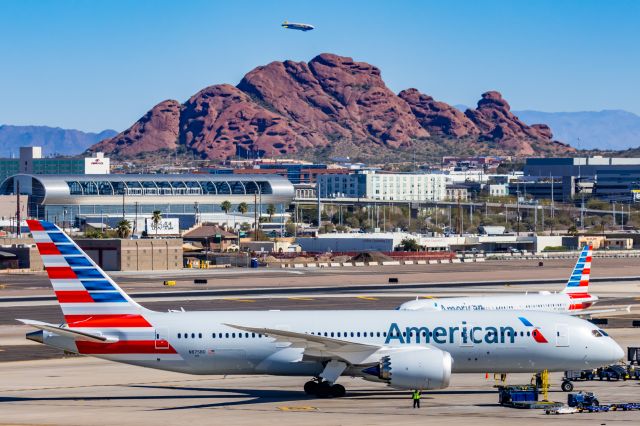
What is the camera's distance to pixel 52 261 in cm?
5300

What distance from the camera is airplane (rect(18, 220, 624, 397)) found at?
53000mm

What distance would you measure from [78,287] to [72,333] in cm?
229

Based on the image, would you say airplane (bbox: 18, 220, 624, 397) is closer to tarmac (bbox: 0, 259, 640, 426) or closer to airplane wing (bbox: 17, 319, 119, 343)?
airplane wing (bbox: 17, 319, 119, 343)

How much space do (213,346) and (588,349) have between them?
56.2 feet

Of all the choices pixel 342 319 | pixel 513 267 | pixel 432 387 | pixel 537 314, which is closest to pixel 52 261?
pixel 342 319

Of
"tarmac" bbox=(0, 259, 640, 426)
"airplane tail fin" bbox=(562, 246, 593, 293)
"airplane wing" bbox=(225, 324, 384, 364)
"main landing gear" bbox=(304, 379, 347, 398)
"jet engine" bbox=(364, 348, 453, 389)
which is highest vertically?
"airplane tail fin" bbox=(562, 246, 593, 293)

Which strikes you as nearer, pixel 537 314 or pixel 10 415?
pixel 10 415

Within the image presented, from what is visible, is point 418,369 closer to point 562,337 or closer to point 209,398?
point 562,337

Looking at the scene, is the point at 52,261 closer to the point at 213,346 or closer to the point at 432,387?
the point at 213,346

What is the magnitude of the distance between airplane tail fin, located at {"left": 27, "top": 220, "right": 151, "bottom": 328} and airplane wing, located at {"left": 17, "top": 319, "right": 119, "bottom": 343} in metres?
0.71

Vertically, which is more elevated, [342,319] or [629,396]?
[342,319]

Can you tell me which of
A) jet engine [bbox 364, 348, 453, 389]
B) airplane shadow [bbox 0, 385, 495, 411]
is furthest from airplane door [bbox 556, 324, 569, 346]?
jet engine [bbox 364, 348, 453, 389]

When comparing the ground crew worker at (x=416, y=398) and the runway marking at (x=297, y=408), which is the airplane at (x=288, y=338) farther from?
the runway marking at (x=297, y=408)

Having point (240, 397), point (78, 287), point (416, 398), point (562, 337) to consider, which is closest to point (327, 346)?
point (416, 398)
